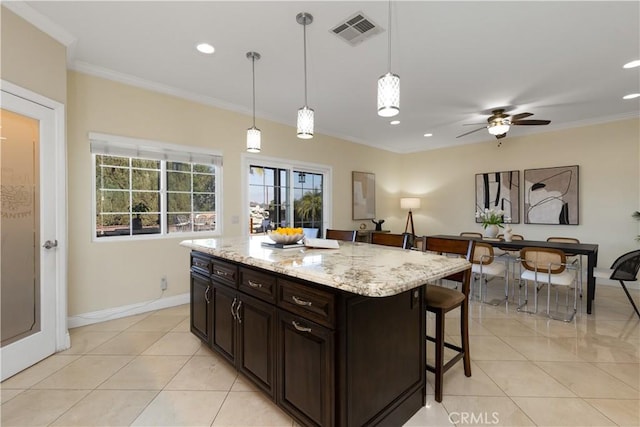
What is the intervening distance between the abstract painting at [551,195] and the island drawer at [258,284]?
5479 mm

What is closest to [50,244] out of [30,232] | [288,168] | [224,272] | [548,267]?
[30,232]

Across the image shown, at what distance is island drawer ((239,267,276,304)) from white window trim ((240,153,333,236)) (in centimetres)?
243

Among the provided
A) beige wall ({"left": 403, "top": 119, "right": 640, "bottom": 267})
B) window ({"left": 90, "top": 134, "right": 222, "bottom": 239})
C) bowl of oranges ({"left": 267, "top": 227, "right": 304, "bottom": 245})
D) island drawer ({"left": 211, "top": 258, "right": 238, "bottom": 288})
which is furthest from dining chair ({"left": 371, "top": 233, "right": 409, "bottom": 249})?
beige wall ({"left": 403, "top": 119, "right": 640, "bottom": 267})

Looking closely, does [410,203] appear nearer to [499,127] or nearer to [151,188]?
[499,127]

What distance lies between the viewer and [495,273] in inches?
145

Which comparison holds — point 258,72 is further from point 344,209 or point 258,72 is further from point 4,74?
point 344,209

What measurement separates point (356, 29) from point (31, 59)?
2.58m

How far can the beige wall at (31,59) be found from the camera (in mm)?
2074

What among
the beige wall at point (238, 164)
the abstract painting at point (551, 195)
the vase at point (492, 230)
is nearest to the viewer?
the beige wall at point (238, 164)

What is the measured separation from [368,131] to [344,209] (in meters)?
1.58

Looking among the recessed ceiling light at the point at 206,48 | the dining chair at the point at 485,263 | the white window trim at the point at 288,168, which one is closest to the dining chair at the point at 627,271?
the dining chair at the point at 485,263

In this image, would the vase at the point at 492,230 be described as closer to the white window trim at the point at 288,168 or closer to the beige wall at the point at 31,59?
the white window trim at the point at 288,168

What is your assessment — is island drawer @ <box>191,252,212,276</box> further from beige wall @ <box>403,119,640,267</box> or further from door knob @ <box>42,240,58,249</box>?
beige wall @ <box>403,119,640,267</box>

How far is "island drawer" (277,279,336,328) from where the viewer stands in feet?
4.35
